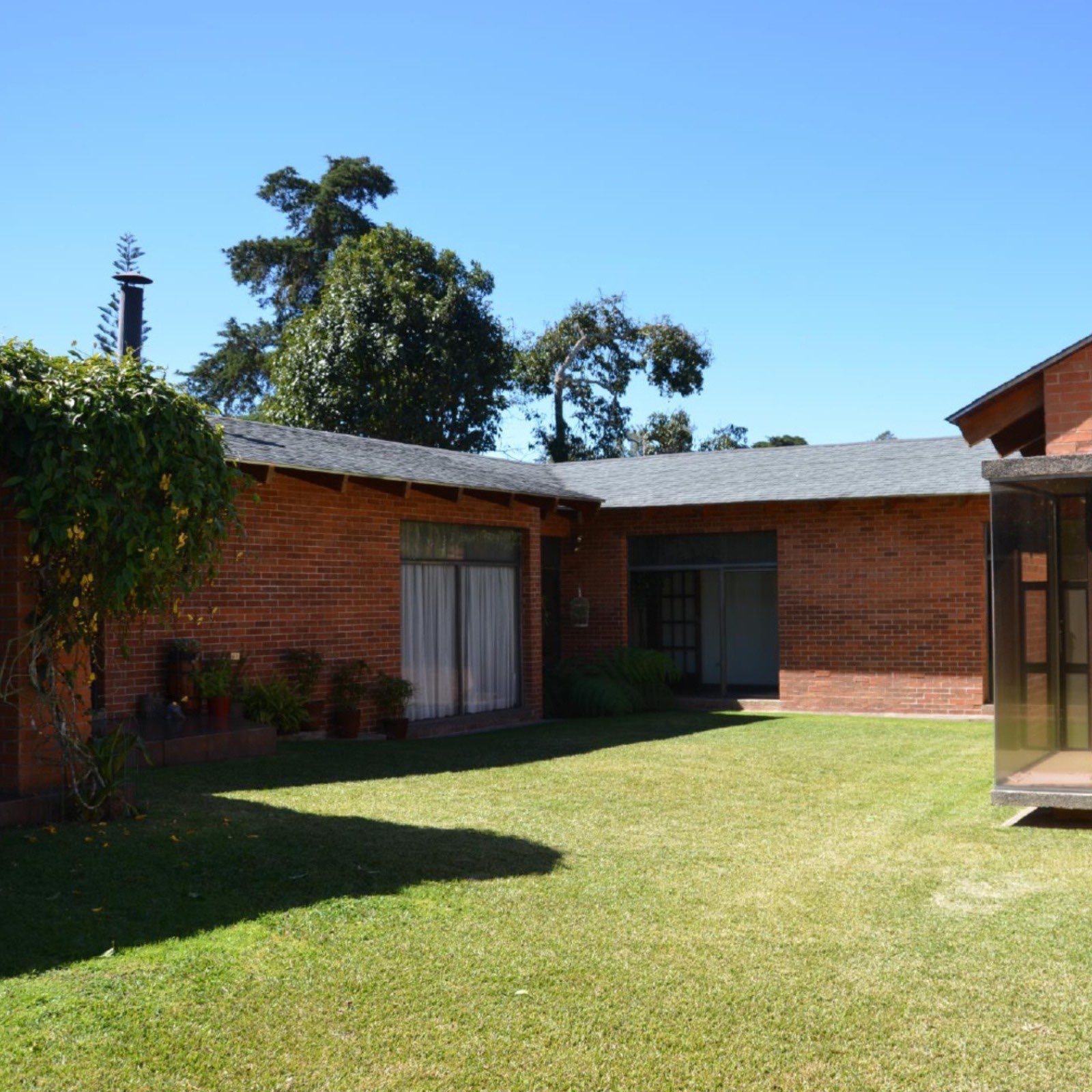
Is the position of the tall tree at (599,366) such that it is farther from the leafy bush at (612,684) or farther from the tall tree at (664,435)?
the leafy bush at (612,684)

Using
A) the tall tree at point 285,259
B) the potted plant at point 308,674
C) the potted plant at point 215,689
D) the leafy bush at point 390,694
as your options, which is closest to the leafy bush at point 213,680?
the potted plant at point 215,689

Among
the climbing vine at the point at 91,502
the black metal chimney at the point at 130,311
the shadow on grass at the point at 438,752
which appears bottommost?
the shadow on grass at the point at 438,752

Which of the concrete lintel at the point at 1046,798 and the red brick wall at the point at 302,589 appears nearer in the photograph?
the concrete lintel at the point at 1046,798

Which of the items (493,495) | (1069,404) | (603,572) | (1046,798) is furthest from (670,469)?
(1046,798)

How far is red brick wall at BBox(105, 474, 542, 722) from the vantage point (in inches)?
452

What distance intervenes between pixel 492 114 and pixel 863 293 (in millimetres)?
9771

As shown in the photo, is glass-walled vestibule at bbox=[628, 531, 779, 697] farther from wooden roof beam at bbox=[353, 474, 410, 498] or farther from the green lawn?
the green lawn

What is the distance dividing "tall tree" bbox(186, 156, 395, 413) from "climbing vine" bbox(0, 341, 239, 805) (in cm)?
3158

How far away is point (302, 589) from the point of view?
13.1 meters

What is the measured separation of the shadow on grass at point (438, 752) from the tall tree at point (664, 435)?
23.2 meters

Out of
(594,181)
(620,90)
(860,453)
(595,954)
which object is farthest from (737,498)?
(595,954)

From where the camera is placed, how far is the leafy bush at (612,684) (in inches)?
661

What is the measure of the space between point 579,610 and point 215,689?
8.24m

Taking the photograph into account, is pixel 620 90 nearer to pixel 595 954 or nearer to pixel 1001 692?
pixel 1001 692
